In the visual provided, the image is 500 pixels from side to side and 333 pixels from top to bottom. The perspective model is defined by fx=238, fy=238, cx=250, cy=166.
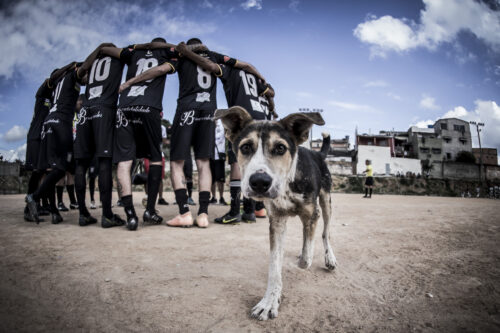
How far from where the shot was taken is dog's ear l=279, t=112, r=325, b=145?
227 cm

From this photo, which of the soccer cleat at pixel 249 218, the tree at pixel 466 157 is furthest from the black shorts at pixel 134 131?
the tree at pixel 466 157

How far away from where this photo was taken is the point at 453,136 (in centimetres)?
6062

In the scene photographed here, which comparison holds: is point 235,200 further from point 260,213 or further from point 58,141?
point 58,141

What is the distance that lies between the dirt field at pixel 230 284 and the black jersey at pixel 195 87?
7.83 ft

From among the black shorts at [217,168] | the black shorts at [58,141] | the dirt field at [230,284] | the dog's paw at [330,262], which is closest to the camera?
the dirt field at [230,284]

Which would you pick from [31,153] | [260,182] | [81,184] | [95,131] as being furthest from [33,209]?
[260,182]

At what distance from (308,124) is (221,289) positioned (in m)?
1.72

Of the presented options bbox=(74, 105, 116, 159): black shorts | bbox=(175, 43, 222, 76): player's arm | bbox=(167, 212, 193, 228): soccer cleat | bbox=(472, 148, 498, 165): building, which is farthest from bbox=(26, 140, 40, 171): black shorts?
bbox=(472, 148, 498, 165): building

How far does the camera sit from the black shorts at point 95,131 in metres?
4.20

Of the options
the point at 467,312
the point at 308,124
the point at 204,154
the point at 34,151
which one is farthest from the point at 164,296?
the point at 34,151

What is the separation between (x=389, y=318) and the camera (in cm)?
163

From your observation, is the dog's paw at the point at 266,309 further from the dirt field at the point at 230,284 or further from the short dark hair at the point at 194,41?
the short dark hair at the point at 194,41

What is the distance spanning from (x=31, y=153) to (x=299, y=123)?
6.48 metres

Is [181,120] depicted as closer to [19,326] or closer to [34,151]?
[19,326]
